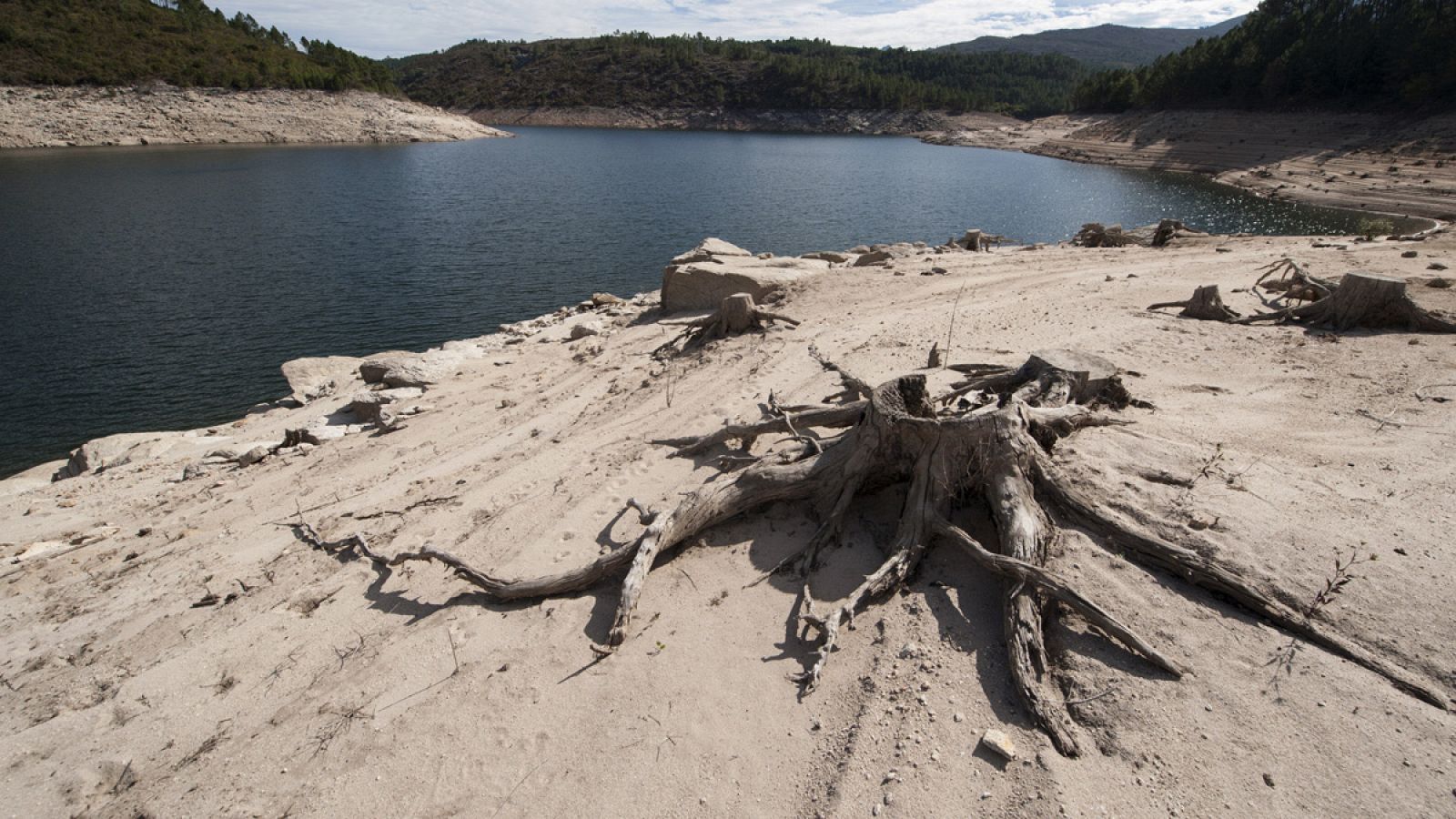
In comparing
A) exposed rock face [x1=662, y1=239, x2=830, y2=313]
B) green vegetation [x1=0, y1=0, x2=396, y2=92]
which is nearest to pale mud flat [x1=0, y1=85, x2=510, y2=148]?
green vegetation [x1=0, y1=0, x2=396, y2=92]

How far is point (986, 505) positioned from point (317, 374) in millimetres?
16533

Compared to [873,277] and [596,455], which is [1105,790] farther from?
[873,277]

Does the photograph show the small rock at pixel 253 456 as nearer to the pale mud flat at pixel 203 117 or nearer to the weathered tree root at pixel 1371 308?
the weathered tree root at pixel 1371 308

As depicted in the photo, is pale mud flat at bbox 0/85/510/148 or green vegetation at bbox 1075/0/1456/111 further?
pale mud flat at bbox 0/85/510/148

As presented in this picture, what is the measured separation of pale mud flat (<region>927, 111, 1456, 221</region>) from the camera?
37.2 metres

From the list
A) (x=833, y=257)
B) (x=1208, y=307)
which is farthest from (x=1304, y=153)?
(x=1208, y=307)

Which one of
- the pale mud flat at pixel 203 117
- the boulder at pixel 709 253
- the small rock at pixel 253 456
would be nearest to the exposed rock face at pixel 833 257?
the boulder at pixel 709 253

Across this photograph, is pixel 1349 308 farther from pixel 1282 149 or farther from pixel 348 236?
pixel 1282 149

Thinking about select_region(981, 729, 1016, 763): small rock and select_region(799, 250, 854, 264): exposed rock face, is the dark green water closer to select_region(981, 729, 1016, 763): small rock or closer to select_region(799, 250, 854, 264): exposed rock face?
select_region(799, 250, 854, 264): exposed rock face

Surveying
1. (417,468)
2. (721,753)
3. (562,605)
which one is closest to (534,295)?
(417,468)

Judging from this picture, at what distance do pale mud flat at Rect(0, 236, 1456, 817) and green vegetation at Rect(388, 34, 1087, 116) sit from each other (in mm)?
133829

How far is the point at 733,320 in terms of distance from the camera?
12.8m

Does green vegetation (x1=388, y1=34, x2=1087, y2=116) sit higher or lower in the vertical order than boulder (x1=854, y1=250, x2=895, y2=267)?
higher

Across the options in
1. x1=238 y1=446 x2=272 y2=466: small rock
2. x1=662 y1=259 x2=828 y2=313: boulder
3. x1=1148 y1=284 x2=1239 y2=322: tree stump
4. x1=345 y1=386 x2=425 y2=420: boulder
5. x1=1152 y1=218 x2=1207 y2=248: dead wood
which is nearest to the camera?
x1=1148 y1=284 x2=1239 y2=322: tree stump
